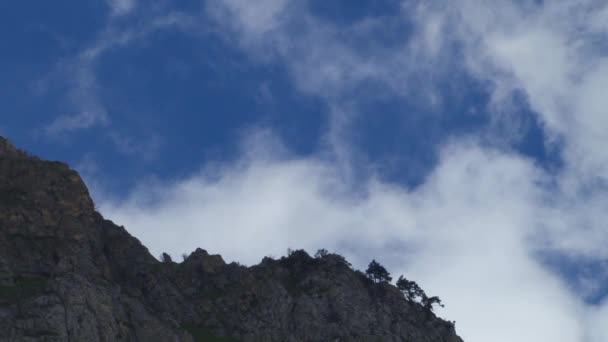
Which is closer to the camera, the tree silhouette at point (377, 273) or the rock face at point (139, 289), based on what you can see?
the rock face at point (139, 289)

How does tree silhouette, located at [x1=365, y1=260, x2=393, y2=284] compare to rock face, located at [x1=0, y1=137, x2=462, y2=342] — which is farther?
tree silhouette, located at [x1=365, y1=260, x2=393, y2=284]

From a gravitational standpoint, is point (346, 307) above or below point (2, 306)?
above

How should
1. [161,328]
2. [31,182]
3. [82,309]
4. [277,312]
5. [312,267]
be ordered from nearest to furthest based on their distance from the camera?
[82,309], [161,328], [31,182], [277,312], [312,267]

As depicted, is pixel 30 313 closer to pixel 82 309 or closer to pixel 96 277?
pixel 82 309

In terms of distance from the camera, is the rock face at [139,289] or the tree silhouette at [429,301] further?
the tree silhouette at [429,301]

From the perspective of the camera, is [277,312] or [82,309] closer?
[82,309]

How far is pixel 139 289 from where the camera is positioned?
468 feet

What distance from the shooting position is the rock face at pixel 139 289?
11231 centimetres

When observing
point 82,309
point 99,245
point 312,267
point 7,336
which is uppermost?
point 312,267

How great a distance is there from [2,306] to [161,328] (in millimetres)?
26591

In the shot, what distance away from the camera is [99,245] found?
142m

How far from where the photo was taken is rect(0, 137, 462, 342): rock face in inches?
4422

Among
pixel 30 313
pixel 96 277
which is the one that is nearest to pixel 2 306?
pixel 30 313

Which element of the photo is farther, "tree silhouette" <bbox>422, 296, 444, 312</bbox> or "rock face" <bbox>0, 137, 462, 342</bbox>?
"tree silhouette" <bbox>422, 296, 444, 312</bbox>
